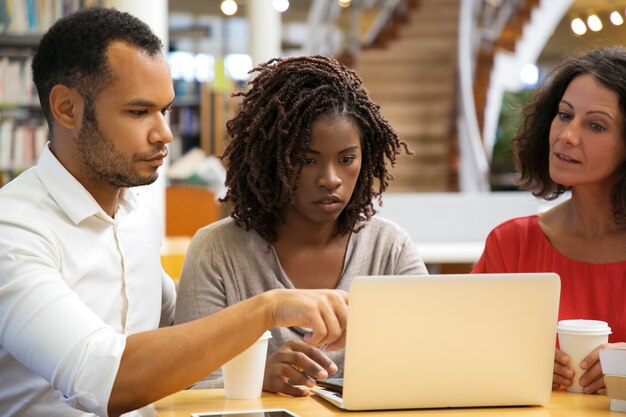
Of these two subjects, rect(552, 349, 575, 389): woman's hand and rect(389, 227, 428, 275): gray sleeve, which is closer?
rect(552, 349, 575, 389): woman's hand

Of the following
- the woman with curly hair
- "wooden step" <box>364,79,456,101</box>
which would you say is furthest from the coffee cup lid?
"wooden step" <box>364,79,456,101</box>

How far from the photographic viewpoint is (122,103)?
1.61 metres

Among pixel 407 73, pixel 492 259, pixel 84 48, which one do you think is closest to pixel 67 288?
pixel 84 48

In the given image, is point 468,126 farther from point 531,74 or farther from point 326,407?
point 531,74

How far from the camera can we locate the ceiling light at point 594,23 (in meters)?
6.90

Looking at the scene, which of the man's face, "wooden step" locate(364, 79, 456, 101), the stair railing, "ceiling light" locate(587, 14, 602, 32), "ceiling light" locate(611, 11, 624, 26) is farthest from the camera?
the stair railing

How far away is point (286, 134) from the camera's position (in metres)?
2.00

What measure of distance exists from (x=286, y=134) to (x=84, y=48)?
1.71 ft

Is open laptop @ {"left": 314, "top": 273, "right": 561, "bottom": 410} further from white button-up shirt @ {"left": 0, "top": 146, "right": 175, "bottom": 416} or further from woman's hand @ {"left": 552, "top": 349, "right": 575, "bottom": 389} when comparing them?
white button-up shirt @ {"left": 0, "top": 146, "right": 175, "bottom": 416}

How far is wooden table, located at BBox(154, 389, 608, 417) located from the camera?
1512 millimetres

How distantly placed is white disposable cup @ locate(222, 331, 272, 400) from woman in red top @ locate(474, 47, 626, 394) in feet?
2.79

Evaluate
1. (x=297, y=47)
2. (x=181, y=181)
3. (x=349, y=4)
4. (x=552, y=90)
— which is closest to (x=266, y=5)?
(x=181, y=181)

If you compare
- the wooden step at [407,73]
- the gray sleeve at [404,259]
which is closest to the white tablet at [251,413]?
the gray sleeve at [404,259]

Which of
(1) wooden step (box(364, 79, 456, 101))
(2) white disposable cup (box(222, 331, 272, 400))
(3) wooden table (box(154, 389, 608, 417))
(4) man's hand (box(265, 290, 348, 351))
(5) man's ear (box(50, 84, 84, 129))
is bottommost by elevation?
(3) wooden table (box(154, 389, 608, 417))
